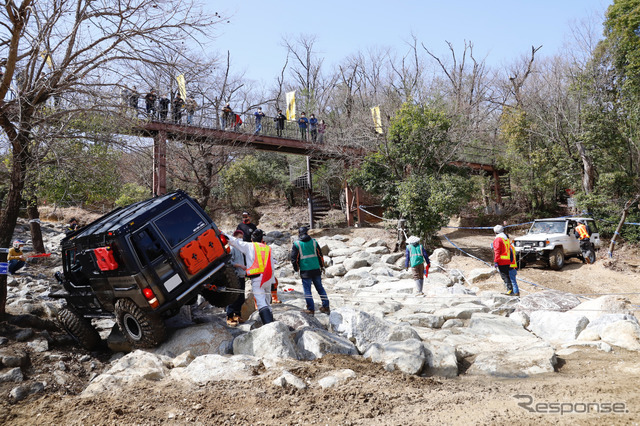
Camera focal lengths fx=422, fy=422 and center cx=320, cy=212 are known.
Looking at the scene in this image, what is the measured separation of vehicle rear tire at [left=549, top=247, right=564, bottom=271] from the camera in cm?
1368

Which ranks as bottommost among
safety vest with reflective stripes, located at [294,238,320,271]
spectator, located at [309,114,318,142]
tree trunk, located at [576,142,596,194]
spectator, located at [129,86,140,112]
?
safety vest with reflective stripes, located at [294,238,320,271]

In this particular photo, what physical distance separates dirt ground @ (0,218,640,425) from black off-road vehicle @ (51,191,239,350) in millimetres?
1346

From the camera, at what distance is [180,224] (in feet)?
21.4

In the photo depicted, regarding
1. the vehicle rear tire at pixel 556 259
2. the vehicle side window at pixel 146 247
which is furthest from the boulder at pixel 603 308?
the vehicle side window at pixel 146 247

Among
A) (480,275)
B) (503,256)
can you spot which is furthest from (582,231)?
(503,256)

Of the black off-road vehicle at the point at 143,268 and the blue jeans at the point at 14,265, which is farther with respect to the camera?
the blue jeans at the point at 14,265

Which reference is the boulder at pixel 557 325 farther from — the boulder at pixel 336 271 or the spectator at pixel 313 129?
the spectator at pixel 313 129

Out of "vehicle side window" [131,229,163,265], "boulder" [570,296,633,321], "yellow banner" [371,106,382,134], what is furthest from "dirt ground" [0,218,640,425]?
"yellow banner" [371,106,382,134]

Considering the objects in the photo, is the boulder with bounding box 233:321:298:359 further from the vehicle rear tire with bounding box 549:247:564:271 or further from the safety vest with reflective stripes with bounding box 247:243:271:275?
the vehicle rear tire with bounding box 549:247:564:271

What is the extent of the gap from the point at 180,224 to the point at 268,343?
2381 millimetres

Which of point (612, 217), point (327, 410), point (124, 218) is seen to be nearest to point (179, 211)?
point (124, 218)

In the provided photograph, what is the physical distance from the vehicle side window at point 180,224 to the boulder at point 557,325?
5756mm

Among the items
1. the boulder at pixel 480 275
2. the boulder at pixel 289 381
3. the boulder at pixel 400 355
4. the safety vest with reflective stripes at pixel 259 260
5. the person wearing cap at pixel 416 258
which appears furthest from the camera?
the boulder at pixel 480 275

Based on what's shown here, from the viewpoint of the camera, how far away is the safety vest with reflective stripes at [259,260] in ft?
21.6
